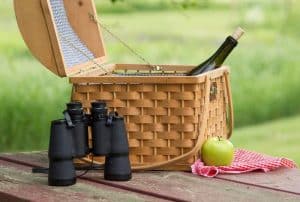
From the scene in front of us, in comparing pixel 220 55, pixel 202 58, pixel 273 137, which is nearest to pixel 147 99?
pixel 220 55

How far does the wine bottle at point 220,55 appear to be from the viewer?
216 cm

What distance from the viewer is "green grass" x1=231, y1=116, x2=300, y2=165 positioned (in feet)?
18.3

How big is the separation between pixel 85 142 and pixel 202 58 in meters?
4.07

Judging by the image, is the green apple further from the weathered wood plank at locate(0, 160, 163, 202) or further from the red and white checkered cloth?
the weathered wood plank at locate(0, 160, 163, 202)

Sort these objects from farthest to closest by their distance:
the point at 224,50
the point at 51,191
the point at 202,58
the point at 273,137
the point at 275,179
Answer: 1. the point at 202,58
2. the point at 273,137
3. the point at 224,50
4. the point at 275,179
5. the point at 51,191

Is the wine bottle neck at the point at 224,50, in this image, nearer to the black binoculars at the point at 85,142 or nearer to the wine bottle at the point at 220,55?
the wine bottle at the point at 220,55

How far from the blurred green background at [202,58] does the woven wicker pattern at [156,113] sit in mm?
3242

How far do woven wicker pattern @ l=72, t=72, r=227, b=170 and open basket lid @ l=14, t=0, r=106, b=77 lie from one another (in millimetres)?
101

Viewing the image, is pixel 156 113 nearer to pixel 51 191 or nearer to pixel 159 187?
pixel 159 187

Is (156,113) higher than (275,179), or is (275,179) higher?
(156,113)

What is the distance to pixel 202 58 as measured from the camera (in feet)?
19.7

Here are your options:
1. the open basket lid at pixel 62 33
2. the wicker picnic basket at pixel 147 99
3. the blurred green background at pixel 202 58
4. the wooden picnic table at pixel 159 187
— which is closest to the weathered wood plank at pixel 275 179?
the wooden picnic table at pixel 159 187

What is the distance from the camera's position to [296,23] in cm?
635

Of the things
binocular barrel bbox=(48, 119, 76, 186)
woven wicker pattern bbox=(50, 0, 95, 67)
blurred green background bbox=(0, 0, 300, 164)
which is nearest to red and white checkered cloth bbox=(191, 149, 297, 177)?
binocular barrel bbox=(48, 119, 76, 186)
